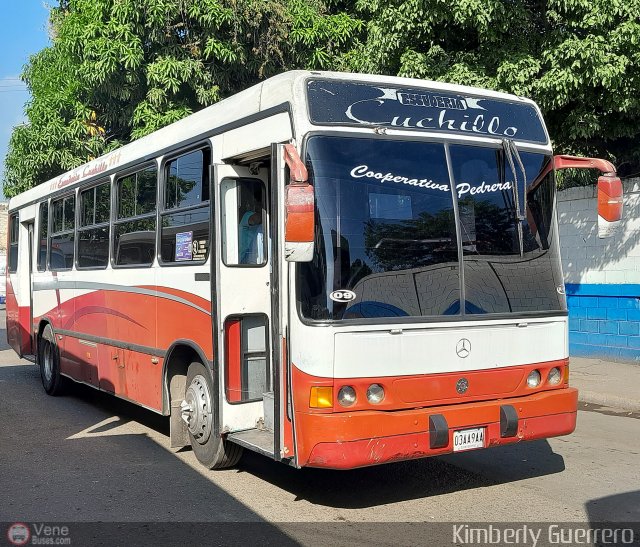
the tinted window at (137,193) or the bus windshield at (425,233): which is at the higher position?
the tinted window at (137,193)

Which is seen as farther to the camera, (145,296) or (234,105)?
(145,296)

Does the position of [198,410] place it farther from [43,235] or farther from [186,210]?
[43,235]

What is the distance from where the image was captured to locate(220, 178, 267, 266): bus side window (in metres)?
6.63

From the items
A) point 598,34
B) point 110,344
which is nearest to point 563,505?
point 110,344

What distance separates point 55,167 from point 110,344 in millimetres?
10213

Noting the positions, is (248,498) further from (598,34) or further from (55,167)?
(55,167)

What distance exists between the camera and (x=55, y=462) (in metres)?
7.61

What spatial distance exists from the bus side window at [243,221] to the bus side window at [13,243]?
7954 millimetres

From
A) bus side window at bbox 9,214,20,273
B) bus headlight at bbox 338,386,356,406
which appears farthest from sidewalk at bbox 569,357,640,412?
bus side window at bbox 9,214,20,273

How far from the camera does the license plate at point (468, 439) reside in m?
5.80

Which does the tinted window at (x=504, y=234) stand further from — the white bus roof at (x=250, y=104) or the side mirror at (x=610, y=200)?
the white bus roof at (x=250, y=104)

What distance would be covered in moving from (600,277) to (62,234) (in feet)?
27.2

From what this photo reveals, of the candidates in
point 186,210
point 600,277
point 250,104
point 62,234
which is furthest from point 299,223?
point 600,277

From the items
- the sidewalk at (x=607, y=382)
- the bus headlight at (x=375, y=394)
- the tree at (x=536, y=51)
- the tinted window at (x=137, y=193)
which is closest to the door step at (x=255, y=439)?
the bus headlight at (x=375, y=394)
